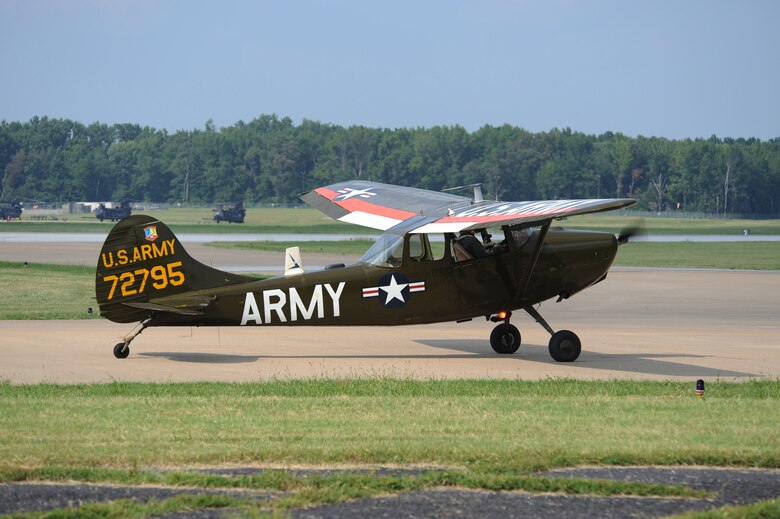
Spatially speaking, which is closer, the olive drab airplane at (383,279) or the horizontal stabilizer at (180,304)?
the horizontal stabilizer at (180,304)

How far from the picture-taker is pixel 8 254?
161 ft

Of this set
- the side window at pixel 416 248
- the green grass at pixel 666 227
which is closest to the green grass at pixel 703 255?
the green grass at pixel 666 227

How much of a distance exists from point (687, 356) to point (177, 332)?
912 cm

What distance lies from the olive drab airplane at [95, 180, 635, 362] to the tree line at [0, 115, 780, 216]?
13026 cm

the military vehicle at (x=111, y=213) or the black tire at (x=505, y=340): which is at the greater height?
the military vehicle at (x=111, y=213)

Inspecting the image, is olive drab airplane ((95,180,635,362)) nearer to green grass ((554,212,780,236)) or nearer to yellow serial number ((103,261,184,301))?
yellow serial number ((103,261,184,301))

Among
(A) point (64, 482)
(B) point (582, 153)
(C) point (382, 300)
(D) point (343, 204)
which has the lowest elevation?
(A) point (64, 482)

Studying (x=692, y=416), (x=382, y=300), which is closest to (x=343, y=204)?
(x=382, y=300)

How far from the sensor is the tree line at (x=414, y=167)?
150m

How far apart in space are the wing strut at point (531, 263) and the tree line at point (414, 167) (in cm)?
13040

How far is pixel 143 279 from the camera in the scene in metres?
16.2

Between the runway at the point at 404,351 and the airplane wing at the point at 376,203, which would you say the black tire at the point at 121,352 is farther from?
the airplane wing at the point at 376,203

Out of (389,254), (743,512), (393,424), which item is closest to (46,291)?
(389,254)

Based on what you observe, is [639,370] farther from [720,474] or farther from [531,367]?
[720,474]
